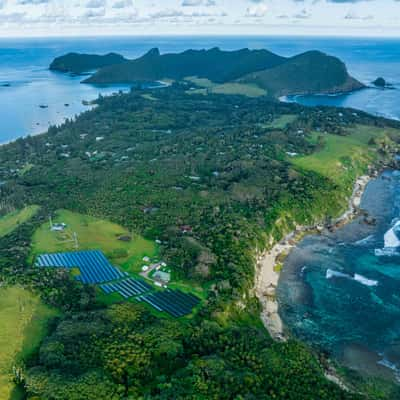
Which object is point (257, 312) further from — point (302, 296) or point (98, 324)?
point (98, 324)

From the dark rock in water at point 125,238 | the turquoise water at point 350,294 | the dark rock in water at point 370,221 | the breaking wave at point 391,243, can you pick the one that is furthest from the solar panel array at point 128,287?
the dark rock in water at point 370,221

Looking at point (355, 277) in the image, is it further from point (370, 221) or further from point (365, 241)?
point (370, 221)

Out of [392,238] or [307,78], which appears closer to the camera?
[392,238]

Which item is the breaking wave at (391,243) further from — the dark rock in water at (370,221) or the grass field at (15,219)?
the grass field at (15,219)

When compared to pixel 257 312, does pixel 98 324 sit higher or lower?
higher

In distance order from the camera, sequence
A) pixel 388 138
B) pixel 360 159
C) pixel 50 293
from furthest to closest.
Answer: pixel 388 138
pixel 360 159
pixel 50 293

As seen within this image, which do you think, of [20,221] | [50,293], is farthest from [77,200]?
[50,293]

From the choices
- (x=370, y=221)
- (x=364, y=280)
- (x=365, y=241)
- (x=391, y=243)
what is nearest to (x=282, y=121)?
(x=370, y=221)
